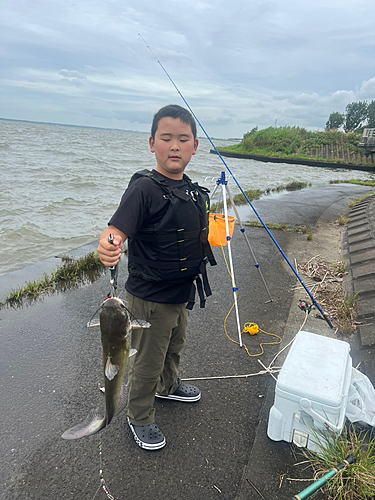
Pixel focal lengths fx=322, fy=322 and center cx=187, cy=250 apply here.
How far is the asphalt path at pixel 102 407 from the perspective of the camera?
242 cm

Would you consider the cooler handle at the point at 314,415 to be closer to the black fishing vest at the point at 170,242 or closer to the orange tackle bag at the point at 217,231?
the black fishing vest at the point at 170,242

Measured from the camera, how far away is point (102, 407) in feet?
10.2

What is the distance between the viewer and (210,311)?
16.6 ft

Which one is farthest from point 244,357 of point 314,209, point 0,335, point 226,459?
point 314,209

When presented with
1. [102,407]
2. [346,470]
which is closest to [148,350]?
[102,407]

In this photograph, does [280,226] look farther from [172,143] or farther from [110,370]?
[110,370]

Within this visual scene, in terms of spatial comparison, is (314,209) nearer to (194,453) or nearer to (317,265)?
(317,265)

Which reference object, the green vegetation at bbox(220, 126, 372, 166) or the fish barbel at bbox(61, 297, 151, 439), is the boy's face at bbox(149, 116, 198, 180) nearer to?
the fish barbel at bbox(61, 297, 151, 439)

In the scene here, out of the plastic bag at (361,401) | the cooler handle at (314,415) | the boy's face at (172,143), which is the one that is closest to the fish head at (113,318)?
the boy's face at (172,143)

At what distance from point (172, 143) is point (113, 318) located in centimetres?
140

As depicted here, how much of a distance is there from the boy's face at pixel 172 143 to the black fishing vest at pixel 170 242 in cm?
15

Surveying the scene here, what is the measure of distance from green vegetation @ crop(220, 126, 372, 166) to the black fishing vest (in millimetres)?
43469

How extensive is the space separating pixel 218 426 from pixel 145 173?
2.34m

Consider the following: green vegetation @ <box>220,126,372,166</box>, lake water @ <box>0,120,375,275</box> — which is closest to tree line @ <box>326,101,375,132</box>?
green vegetation @ <box>220,126,372,166</box>
